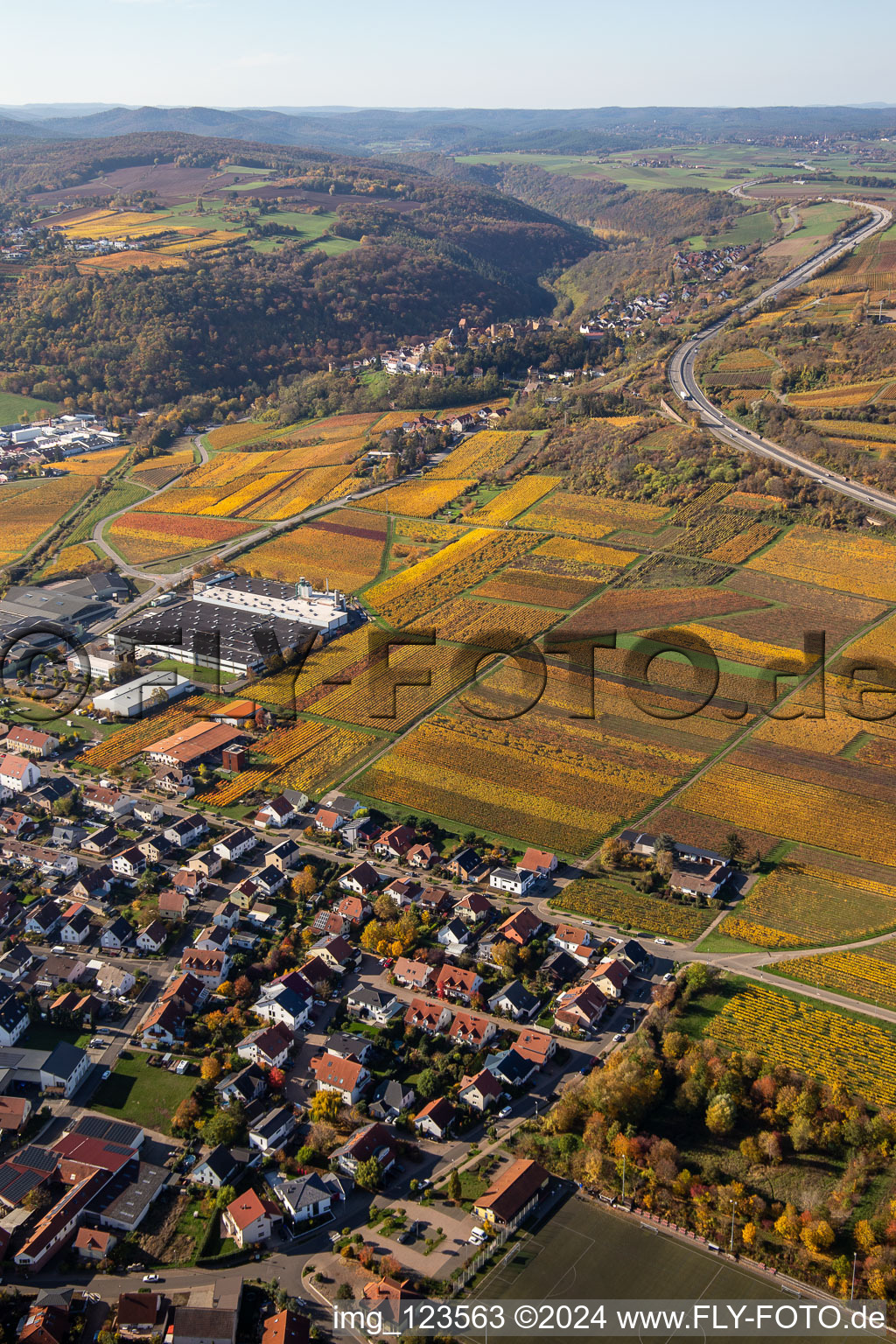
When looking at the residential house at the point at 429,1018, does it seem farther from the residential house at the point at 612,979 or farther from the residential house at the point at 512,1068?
the residential house at the point at 612,979

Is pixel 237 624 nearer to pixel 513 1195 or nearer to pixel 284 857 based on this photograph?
pixel 284 857

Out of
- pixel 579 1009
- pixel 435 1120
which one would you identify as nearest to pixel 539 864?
pixel 579 1009

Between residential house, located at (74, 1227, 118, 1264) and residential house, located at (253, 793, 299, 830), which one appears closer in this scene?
residential house, located at (74, 1227, 118, 1264)

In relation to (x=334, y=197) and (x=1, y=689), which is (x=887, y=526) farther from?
(x=334, y=197)

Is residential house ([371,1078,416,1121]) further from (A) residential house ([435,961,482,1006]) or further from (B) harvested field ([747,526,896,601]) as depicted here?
(B) harvested field ([747,526,896,601])

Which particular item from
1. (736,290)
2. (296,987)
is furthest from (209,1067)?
(736,290)

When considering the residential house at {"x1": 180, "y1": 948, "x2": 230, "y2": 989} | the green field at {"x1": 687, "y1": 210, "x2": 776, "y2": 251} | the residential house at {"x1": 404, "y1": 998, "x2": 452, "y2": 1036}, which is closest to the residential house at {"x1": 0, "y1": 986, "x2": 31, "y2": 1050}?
the residential house at {"x1": 180, "y1": 948, "x2": 230, "y2": 989}
